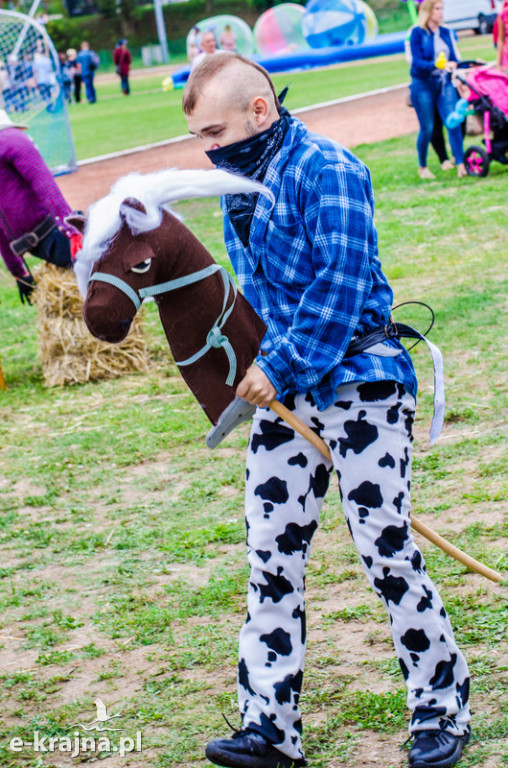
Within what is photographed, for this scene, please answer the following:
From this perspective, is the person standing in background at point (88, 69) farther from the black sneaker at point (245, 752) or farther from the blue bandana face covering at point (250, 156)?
the black sneaker at point (245, 752)

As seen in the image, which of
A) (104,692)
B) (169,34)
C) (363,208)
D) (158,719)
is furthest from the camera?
(169,34)

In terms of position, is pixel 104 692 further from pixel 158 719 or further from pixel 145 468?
pixel 145 468

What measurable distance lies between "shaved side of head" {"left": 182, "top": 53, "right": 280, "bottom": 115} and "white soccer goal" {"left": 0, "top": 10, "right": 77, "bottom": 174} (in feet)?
47.4

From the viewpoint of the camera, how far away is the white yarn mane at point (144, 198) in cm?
264

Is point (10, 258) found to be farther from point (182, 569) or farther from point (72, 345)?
point (182, 569)

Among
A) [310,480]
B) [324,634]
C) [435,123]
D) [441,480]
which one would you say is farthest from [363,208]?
[435,123]

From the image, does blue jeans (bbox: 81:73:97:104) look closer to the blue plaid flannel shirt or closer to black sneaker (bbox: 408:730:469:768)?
the blue plaid flannel shirt

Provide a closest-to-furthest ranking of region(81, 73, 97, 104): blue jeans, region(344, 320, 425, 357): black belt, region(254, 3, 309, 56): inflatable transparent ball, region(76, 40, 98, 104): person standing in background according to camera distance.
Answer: region(344, 320, 425, 357): black belt, region(76, 40, 98, 104): person standing in background, region(81, 73, 97, 104): blue jeans, region(254, 3, 309, 56): inflatable transparent ball

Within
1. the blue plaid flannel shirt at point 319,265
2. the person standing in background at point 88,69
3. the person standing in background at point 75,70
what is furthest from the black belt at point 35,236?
the person standing in background at point 88,69

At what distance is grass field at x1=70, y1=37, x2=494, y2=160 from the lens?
2214 cm

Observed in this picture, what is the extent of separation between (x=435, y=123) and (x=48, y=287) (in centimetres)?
670

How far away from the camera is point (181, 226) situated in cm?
283

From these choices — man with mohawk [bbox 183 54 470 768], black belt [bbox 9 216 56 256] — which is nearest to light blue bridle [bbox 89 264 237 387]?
man with mohawk [bbox 183 54 470 768]

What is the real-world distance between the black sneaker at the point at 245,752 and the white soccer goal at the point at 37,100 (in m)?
15.0
